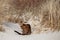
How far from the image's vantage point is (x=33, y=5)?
1206 millimetres

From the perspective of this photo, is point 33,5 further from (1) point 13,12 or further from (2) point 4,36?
(2) point 4,36

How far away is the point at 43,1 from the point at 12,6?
0.28 m

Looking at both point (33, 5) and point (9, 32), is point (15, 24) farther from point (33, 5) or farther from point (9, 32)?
point (33, 5)

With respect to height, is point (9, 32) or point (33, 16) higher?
point (33, 16)

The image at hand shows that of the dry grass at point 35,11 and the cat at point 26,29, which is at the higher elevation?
the dry grass at point 35,11

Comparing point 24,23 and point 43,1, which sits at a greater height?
point 43,1

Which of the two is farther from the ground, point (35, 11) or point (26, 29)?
point (35, 11)

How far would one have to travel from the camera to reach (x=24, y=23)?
1155 mm

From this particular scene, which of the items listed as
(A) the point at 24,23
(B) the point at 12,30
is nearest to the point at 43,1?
(A) the point at 24,23

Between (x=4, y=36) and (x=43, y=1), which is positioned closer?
(x=4, y=36)

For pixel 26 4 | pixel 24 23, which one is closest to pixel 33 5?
pixel 26 4

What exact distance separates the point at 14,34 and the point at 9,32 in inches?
1.8

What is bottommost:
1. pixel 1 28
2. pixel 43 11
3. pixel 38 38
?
pixel 38 38

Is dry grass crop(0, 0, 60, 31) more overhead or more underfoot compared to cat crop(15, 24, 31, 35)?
A: more overhead
